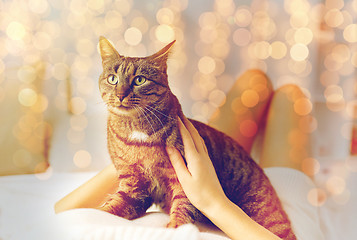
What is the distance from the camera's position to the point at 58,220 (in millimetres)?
346

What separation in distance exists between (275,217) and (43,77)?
1.43ft

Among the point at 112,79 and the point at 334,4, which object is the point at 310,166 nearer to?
the point at 334,4

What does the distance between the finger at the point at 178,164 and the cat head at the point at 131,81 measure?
2.7 inches

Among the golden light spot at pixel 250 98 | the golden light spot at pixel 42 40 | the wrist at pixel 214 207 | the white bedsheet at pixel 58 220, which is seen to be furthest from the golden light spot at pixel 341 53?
the golden light spot at pixel 42 40

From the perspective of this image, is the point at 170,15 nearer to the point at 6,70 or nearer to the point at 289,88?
the point at 6,70

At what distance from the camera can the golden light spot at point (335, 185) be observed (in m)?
0.71

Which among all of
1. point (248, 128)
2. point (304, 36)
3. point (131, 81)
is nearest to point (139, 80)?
point (131, 81)

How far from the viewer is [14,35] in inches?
17.0

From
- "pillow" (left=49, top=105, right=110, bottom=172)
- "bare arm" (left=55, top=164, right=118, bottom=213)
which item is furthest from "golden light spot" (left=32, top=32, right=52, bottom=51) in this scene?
"bare arm" (left=55, top=164, right=118, bottom=213)

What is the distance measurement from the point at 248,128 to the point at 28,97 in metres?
0.52

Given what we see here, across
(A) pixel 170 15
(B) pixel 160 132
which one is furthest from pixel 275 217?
(A) pixel 170 15

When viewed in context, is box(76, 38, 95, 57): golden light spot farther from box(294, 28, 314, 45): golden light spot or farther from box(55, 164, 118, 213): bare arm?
box(294, 28, 314, 45): golden light spot

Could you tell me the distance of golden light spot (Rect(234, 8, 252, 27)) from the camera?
555 millimetres

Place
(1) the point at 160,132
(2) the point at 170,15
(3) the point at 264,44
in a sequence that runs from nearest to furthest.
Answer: (1) the point at 160,132
(2) the point at 170,15
(3) the point at 264,44
